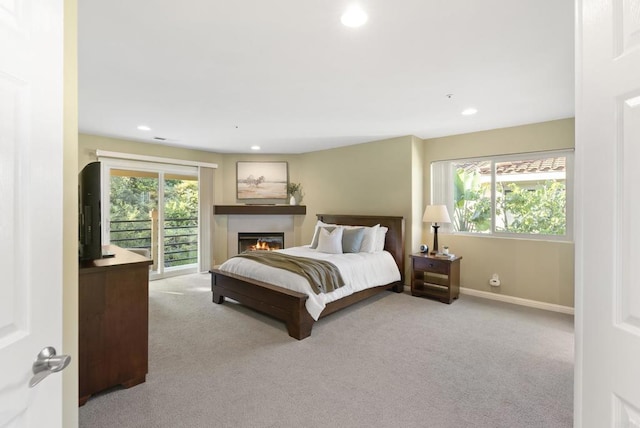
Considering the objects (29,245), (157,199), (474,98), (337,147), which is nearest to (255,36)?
(29,245)

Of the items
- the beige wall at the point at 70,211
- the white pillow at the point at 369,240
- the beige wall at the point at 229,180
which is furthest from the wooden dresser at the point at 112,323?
the beige wall at the point at 229,180

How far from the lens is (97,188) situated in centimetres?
212

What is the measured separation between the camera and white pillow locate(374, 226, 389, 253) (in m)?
4.56

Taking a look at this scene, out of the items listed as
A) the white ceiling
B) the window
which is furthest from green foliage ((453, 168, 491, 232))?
the white ceiling

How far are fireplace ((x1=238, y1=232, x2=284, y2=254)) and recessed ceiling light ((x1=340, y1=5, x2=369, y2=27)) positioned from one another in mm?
4790

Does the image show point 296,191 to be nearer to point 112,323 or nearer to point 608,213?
point 112,323

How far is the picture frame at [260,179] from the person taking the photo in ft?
20.3

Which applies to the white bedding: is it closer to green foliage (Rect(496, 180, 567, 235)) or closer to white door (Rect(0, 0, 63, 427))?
green foliage (Rect(496, 180, 567, 235))

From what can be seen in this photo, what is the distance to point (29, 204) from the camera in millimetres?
727

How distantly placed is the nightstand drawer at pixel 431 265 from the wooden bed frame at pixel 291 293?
32 centimetres

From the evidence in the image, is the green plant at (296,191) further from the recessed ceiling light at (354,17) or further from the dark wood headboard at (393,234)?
the recessed ceiling light at (354,17)

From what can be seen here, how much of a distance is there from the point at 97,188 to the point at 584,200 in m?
2.69

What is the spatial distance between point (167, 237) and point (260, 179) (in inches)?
82.6

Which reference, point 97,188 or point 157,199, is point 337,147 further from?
point 97,188
